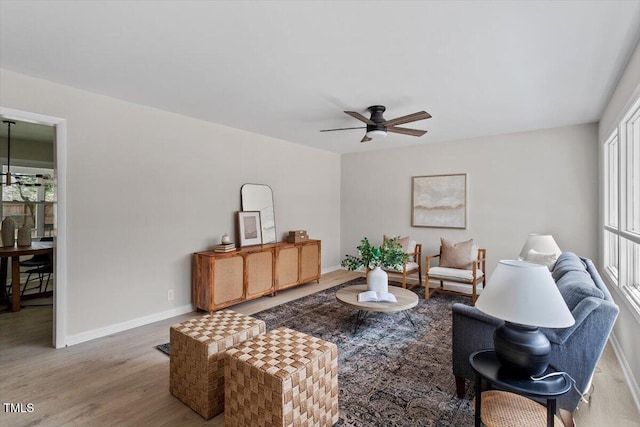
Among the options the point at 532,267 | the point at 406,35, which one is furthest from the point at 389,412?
the point at 406,35

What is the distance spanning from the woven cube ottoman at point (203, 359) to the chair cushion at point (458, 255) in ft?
10.9

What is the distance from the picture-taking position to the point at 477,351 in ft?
6.56

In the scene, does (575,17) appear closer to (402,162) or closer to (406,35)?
(406,35)

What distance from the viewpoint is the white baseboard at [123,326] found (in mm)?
3037

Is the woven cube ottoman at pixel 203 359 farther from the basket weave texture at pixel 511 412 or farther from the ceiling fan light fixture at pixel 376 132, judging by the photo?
the ceiling fan light fixture at pixel 376 132

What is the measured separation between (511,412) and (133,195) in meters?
3.79

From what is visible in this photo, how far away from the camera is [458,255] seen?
4.61 metres

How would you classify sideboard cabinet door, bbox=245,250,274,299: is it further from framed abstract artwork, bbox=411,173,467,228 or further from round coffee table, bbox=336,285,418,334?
framed abstract artwork, bbox=411,173,467,228

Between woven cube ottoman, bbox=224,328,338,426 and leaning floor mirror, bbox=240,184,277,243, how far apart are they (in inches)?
117

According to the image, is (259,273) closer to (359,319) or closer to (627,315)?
(359,319)

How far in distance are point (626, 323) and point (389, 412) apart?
2.16 meters

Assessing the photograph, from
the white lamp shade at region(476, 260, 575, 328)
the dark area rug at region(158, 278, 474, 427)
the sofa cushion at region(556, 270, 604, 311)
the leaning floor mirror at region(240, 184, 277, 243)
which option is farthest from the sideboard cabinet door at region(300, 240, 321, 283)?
the white lamp shade at region(476, 260, 575, 328)

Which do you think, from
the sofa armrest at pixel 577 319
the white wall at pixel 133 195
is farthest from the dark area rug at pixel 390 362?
the white wall at pixel 133 195

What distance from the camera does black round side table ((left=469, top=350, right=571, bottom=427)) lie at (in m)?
1.50
